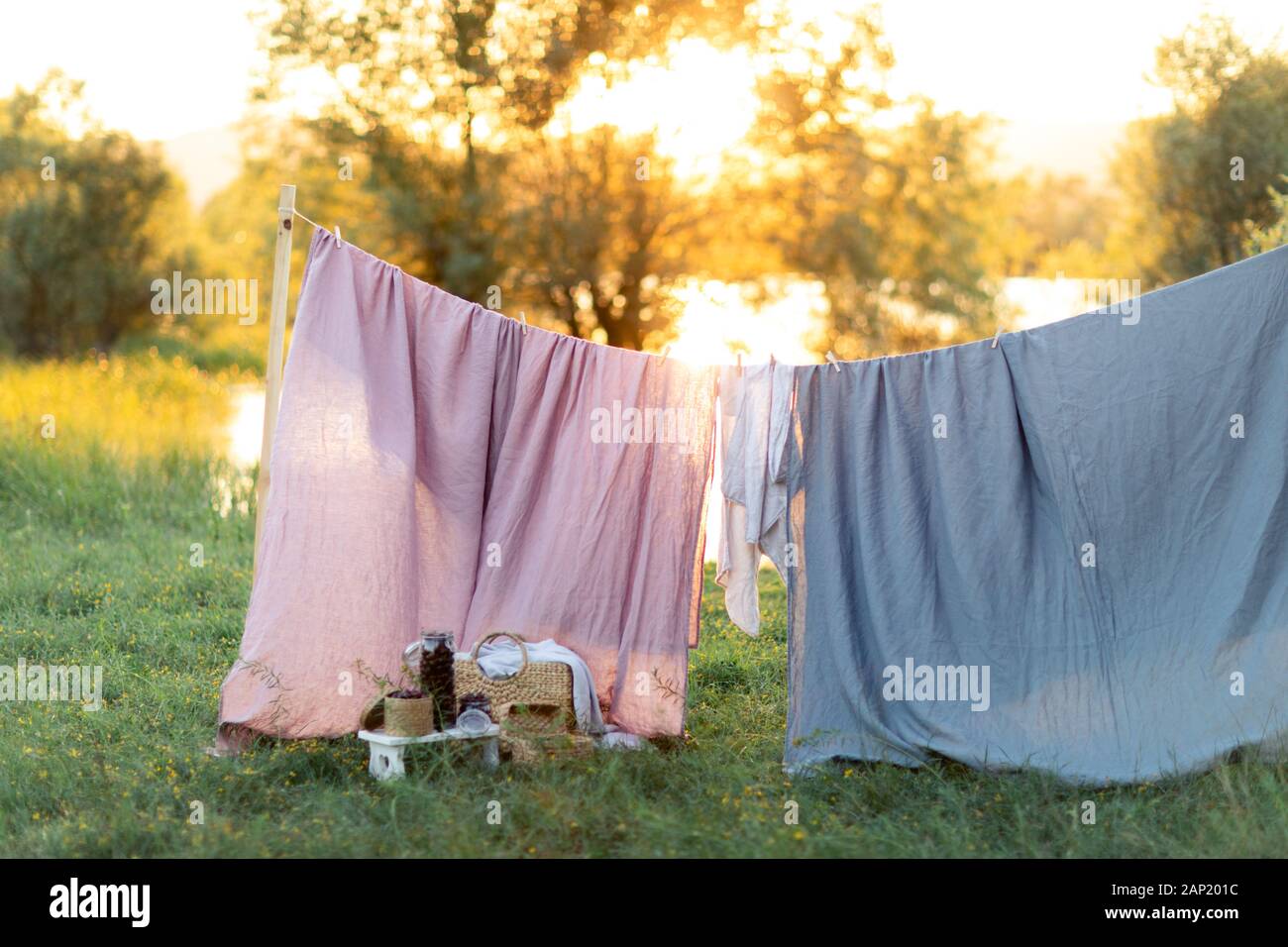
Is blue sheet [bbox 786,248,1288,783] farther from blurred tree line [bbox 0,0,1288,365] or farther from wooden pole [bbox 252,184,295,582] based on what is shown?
blurred tree line [bbox 0,0,1288,365]

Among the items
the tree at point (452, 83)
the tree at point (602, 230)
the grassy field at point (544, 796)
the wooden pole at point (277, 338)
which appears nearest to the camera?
the grassy field at point (544, 796)

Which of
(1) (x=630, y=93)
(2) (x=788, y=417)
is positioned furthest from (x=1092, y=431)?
(1) (x=630, y=93)

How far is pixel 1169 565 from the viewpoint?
4.03 meters

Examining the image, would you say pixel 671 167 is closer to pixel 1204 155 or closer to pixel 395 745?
pixel 1204 155

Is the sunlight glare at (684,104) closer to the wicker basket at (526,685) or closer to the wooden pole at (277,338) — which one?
the wooden pole at (277,338)

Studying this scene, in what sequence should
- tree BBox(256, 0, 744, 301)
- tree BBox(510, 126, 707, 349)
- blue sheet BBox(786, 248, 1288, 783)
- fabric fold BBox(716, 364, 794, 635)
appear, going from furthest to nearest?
tree BBox(256, 0, 744, 301), tree BBox(510, 126, 707, 349), fabric fold BBox(716, 364, 794, 635), blue sheet BBox(786, 248, 1288, 783)

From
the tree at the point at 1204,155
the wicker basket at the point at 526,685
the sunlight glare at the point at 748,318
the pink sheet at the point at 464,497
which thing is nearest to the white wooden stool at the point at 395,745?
the wicker basket at the point at 526,685

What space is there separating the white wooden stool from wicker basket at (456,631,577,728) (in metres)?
0.16

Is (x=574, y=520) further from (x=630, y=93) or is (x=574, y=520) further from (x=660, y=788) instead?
(x=630, y=93)

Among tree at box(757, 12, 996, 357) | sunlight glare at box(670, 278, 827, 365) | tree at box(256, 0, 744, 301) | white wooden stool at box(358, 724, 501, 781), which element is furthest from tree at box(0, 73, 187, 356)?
white wooden stool at box(358, 724, 501, 781)

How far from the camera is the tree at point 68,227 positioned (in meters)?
21.9

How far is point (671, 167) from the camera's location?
18.5 meters

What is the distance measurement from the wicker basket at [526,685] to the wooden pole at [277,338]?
0.82 m

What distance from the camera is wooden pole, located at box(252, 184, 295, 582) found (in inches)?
165
